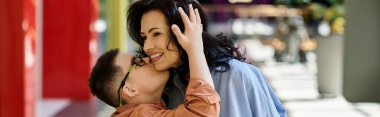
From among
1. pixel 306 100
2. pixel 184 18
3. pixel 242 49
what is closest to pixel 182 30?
pixel 184 18

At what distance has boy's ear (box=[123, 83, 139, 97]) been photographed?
5.73ft

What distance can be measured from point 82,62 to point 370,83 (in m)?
4.89

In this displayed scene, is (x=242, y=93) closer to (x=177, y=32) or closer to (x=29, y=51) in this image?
(x=177, y=32)

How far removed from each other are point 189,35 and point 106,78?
0.30m

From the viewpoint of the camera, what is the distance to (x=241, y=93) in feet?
5.54

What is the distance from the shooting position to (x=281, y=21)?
1698 cm

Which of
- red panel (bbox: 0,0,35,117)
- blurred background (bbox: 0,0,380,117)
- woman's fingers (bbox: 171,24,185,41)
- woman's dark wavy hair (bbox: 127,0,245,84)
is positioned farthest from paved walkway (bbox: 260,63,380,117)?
woman's fingers (bbox: 171,24,185,41)

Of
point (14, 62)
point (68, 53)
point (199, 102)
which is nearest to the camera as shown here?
point (199, 102)

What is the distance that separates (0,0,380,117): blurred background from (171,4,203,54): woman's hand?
40 centimetres

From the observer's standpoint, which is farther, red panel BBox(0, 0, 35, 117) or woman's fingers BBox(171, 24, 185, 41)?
red panel BBox(0, 0, 35, 117)

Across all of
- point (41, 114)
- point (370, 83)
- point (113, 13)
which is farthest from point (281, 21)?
point (370, 83)

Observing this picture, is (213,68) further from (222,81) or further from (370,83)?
(370,83)

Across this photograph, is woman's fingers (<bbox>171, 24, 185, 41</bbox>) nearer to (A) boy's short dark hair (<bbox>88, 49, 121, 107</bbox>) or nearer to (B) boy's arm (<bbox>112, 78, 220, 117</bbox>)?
(B) boy's arm (<bbox>112, 78, 220, 117</bbox>)

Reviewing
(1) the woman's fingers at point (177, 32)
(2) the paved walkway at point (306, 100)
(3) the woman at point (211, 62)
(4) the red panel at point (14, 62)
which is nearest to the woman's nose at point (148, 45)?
(3) the woman at point (211, 62)
